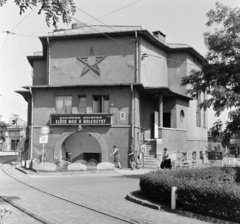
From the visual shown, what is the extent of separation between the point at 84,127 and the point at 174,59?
36.5 feet

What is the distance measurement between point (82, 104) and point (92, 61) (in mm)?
3396

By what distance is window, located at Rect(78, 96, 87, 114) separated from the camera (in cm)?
2565

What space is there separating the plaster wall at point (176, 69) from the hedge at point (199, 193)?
20055 mm

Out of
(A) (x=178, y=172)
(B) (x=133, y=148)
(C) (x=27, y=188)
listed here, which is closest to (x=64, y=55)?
(B) (x=133, y=148)

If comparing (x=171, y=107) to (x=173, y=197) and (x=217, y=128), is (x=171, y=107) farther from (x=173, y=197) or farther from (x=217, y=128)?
(x=173, y=197)

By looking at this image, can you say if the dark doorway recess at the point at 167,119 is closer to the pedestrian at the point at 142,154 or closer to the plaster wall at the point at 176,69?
the plaster wall at the point at 176,69

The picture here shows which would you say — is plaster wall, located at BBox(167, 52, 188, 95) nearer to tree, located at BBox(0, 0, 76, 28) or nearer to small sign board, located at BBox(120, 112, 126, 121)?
small sign board, located at BBox(120, 112, 126, 121)

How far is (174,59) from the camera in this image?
3084 centimetres

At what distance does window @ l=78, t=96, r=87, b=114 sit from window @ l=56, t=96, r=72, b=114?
0.70 metres

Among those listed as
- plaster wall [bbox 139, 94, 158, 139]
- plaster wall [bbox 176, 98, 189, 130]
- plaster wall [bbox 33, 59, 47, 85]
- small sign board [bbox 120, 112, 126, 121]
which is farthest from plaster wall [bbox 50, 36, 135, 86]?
plaster wall [bbox 176, 98, 189, 130]

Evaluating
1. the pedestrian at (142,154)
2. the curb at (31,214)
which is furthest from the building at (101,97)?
the curb at (31,214)

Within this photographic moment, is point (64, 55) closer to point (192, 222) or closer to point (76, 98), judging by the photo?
point (76, 98)

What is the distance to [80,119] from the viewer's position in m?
25.1

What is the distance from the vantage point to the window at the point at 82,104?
25648mm
